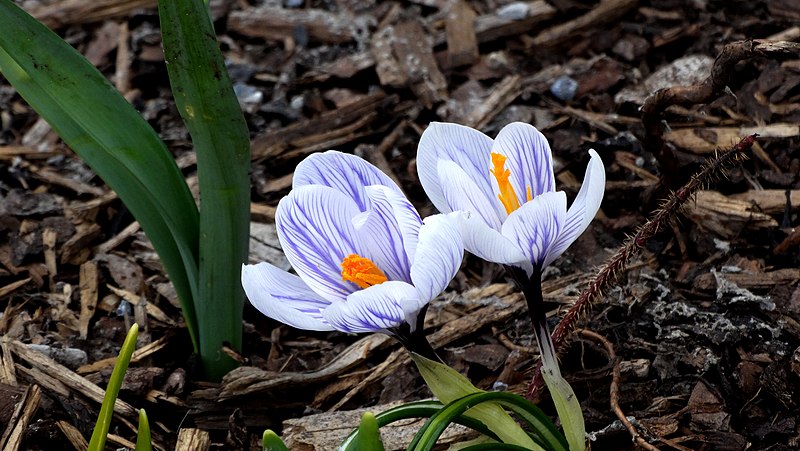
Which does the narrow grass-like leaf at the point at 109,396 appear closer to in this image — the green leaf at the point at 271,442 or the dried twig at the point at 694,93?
the green leaf at the point at 271,442

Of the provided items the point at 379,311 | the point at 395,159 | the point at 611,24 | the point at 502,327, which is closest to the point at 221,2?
the point at 395,159

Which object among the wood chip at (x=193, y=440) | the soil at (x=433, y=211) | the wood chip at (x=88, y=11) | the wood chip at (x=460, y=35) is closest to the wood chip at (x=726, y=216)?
the soil at (x=433, y=211)

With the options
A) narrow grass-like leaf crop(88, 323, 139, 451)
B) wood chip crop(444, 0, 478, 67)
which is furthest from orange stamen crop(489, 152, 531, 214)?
wood chip crop(444, 0, 478, 67)

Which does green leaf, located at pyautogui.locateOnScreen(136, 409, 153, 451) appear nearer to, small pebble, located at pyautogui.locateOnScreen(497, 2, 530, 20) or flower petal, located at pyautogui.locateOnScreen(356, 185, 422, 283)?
flower petal, located at pyautogui.locateOnScreen(356, 185, 422, 283)

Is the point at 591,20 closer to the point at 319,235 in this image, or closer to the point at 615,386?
the point at 615,386

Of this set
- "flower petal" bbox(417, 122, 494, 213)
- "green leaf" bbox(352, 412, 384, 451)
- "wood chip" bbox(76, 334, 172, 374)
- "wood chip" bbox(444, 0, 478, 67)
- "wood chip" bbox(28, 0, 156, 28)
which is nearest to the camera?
"green leaf" bbox(352, 412, 384, 451)

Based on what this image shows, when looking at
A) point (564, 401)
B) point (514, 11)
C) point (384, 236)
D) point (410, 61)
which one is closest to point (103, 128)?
point (384, 236)
